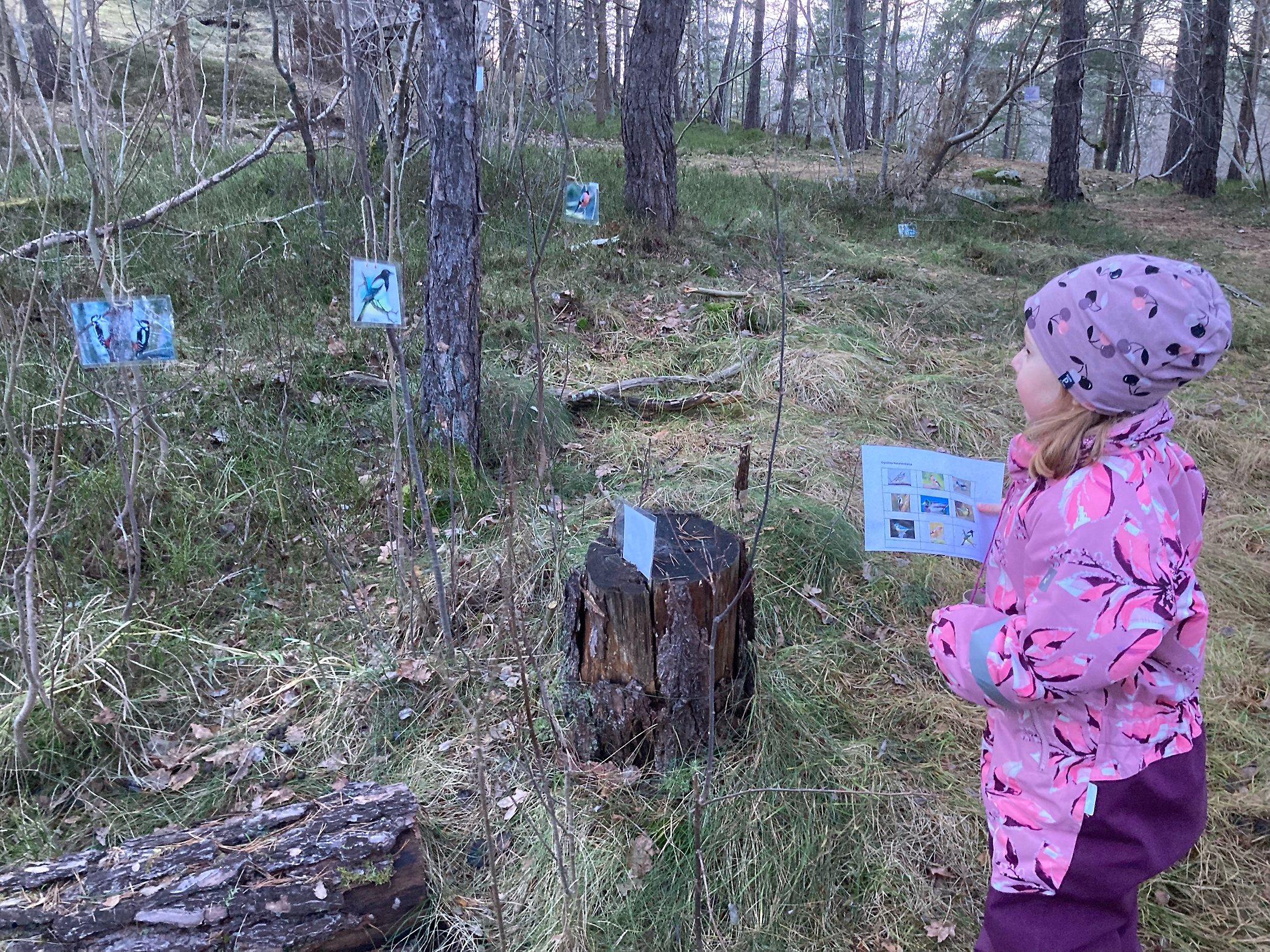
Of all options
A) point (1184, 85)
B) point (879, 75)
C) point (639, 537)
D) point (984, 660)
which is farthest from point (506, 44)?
point (879, 75)

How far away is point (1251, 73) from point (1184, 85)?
2.06m

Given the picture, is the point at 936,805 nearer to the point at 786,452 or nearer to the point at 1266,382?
the point at 786,452

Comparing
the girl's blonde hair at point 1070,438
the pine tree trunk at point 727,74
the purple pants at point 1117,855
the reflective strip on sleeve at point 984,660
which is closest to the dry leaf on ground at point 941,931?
the purple pants at point 1117,855

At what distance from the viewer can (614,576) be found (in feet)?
7.55

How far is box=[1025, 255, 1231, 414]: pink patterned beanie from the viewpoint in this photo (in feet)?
4.20

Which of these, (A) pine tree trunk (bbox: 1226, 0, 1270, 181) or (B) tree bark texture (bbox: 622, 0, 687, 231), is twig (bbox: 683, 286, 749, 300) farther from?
(A) pine tree trunk (bbox: 1226, 0, 1270, 181)

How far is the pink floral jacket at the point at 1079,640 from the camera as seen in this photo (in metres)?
1.29

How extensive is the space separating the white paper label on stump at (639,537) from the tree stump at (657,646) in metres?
0.13

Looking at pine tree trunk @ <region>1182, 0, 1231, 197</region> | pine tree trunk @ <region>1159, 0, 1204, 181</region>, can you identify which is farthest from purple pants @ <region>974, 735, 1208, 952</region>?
pine tree trunk @ <region>1159, 0, 1204, 181</region>

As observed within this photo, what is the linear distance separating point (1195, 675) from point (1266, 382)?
17.7ft

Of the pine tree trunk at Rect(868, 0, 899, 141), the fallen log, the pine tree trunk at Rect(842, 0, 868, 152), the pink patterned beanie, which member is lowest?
the fallen log

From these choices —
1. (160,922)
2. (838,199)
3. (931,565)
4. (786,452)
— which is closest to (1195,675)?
(931,565)

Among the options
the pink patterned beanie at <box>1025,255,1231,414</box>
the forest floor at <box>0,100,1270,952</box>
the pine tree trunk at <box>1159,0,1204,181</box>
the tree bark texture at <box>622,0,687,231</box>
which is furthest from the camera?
the pine tree trunk at <box>1159,0,1204,181</box>

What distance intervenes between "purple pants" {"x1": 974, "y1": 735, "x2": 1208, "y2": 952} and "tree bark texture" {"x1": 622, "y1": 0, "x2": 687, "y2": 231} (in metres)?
6.97
